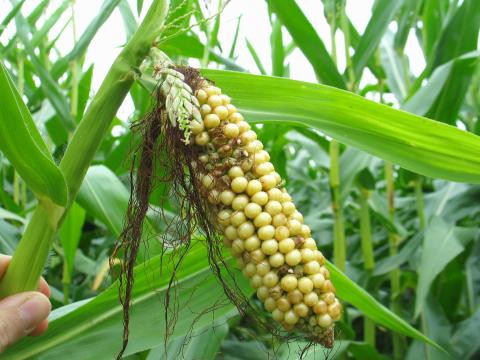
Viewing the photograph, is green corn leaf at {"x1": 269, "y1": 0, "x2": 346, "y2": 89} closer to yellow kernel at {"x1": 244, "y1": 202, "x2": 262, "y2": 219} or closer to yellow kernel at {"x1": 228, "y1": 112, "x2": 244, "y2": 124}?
yellow kernel at {"x1": 228, "y1": 112, "x2": 244, "y2": 124}

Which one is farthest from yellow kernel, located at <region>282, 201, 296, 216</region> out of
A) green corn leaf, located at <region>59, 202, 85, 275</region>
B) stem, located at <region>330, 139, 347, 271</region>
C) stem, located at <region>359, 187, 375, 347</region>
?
stem, located at <region>359, 187, 375, 347</region>

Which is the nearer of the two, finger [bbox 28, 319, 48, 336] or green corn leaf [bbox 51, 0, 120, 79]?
finger [bbox 28, 319, 48, 336]

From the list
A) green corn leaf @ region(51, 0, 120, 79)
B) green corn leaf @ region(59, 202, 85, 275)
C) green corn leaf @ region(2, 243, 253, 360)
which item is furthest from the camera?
green corn leaf @ region(59, 202, 85, 275)

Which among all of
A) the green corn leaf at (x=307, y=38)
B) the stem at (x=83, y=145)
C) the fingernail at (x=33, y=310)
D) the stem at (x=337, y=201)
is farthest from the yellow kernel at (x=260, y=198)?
the stem at (x=337, y=201)

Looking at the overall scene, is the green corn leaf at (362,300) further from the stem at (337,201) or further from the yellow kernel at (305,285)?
the stem at (337,201)

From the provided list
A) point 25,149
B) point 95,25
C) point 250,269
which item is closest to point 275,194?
point 250,269

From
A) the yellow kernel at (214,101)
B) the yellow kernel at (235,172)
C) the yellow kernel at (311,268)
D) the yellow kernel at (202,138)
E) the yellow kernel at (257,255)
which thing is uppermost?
the yellow kernel at (214,101)
